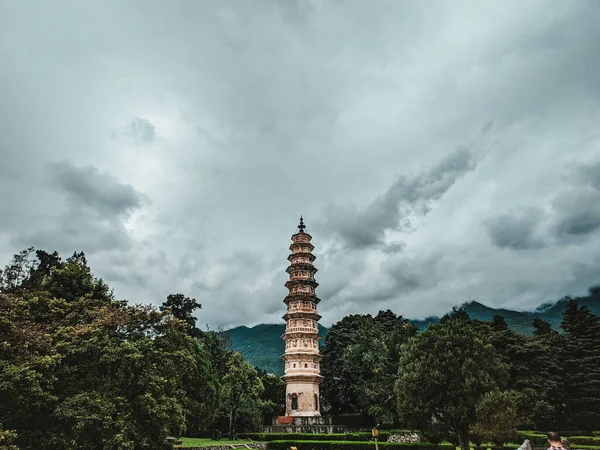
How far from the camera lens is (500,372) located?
24656mm

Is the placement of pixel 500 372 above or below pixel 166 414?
above

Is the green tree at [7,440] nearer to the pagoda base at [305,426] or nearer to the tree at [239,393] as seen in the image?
the tree at [239,393]

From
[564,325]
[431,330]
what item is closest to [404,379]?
[431,330]

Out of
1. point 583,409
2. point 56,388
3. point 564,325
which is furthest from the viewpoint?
point 564,325

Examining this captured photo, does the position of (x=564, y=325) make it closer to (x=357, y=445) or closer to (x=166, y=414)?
(x=357, y=445)

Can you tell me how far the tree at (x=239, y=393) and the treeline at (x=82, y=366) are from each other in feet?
43.3

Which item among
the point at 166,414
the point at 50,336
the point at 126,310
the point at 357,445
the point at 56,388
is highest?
the point at 126,310

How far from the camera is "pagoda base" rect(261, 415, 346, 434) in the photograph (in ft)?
129

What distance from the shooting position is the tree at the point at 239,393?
40125 mm

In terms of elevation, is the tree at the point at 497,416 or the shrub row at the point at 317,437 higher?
the tree at the point at 497,416

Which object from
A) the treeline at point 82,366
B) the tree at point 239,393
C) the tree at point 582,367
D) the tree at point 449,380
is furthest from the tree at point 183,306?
the tree at point 582,367

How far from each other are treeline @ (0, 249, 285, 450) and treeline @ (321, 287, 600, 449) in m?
14.5

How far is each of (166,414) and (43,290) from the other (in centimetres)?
1101

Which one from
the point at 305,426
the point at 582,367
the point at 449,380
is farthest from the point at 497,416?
the point at 582,367
